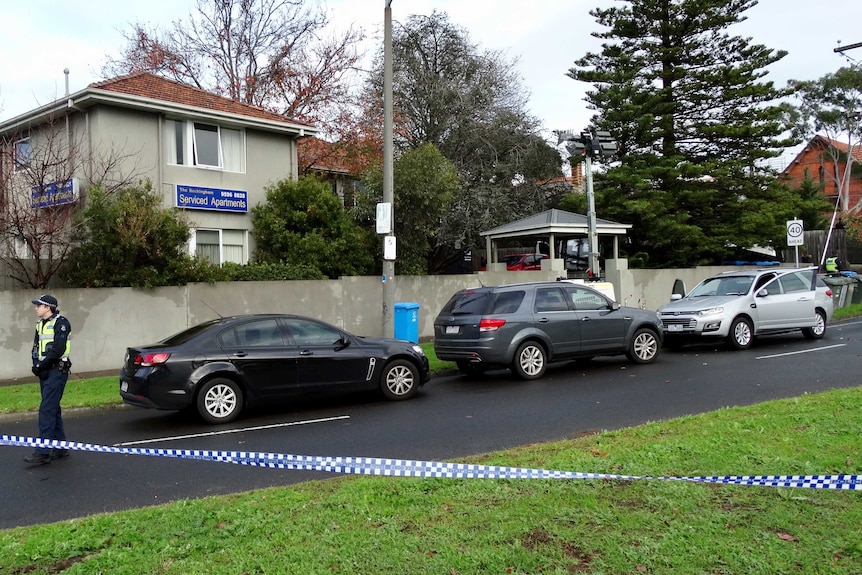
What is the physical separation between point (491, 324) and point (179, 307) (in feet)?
24.3

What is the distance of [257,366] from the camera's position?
9289mm

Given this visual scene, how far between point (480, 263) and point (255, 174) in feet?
49.3

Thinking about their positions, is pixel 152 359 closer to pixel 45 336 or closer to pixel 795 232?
pixel 45 336

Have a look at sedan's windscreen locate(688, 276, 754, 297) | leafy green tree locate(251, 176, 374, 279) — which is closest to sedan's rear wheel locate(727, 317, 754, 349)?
sedan's windscreen locate(688, 276, 754, 297)

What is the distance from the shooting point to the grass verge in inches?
148

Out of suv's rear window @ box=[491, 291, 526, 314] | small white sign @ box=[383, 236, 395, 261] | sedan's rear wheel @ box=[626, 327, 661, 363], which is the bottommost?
sedan's rear wheel @ box=[626, 327, 661, 363]

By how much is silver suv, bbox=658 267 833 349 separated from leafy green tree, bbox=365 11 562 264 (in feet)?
47.4

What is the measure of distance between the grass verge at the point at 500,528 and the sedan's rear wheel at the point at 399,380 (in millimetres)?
4678

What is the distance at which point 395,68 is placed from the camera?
1214 inches

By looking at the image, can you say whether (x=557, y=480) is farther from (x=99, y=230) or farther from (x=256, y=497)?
(x=99, y=230)

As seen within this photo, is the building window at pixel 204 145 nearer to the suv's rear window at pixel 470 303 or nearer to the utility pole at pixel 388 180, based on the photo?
the utility pole at pixel 388 180

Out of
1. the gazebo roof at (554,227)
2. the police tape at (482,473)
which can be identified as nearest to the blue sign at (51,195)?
the police tape at (482,473)

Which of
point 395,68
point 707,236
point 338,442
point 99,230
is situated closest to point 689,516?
point 338,442

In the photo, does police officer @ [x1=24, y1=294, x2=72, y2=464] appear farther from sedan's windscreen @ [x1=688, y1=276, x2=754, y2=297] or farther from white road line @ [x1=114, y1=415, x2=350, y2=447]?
sedan's windscreen @ [x1=688, y1=276, x2=754, y2=297]
